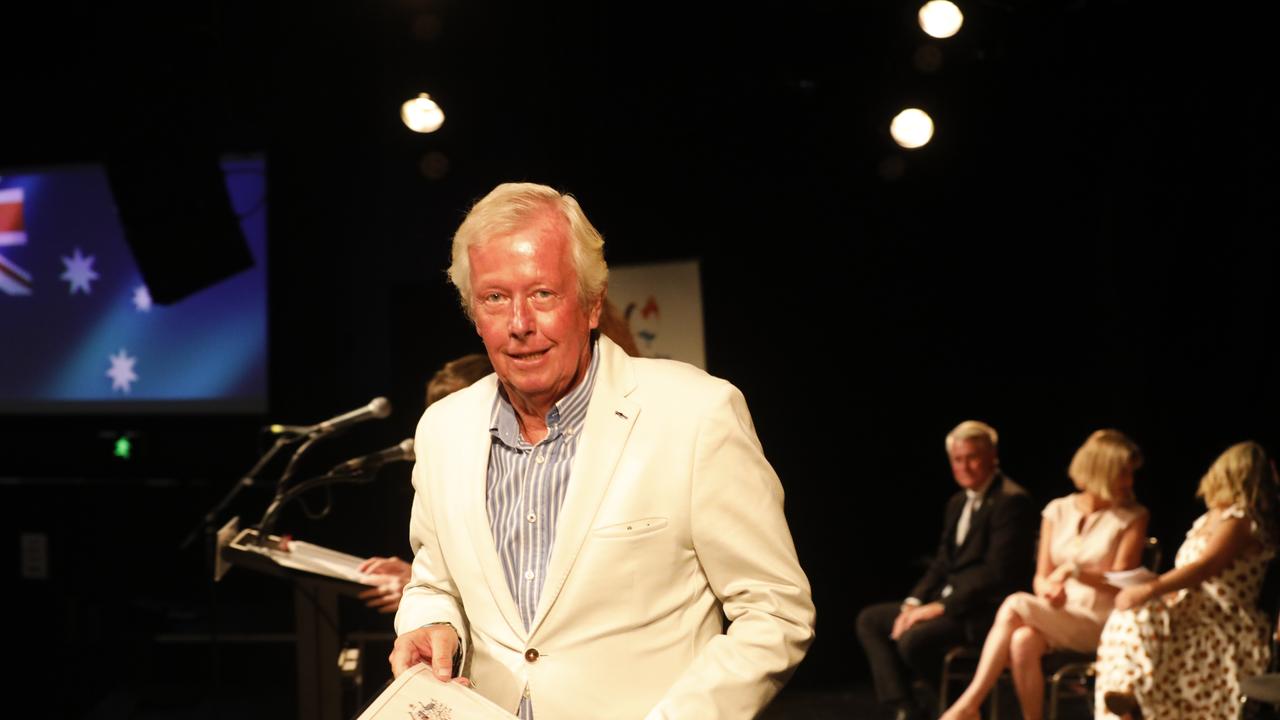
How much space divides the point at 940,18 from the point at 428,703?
4627 millimetres

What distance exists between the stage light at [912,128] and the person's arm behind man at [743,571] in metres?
4.57

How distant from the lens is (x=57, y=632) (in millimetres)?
7398

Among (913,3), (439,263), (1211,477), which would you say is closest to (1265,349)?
(1211,477)

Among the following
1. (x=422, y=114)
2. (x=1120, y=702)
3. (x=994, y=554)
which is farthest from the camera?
(x=422, y=114)

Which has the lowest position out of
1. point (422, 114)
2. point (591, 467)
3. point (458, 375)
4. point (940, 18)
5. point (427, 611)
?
point (427, 611)

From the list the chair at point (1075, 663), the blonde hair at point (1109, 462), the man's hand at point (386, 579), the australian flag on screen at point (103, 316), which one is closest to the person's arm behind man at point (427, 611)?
the man's hand at point (386, 579)

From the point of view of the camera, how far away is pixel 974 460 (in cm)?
570

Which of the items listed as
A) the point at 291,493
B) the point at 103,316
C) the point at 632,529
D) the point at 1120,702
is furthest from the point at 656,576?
Answer: the point at 103,316

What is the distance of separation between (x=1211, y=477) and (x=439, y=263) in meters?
4.53

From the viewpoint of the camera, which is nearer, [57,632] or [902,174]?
[902,174]

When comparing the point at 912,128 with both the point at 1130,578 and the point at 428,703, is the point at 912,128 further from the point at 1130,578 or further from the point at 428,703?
the point at 428,703

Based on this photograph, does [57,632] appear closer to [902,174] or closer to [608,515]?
[902,174]

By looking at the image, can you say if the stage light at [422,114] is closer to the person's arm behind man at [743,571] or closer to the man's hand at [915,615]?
the man's hand at [915,615]

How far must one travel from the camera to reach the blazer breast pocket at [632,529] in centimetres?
170
